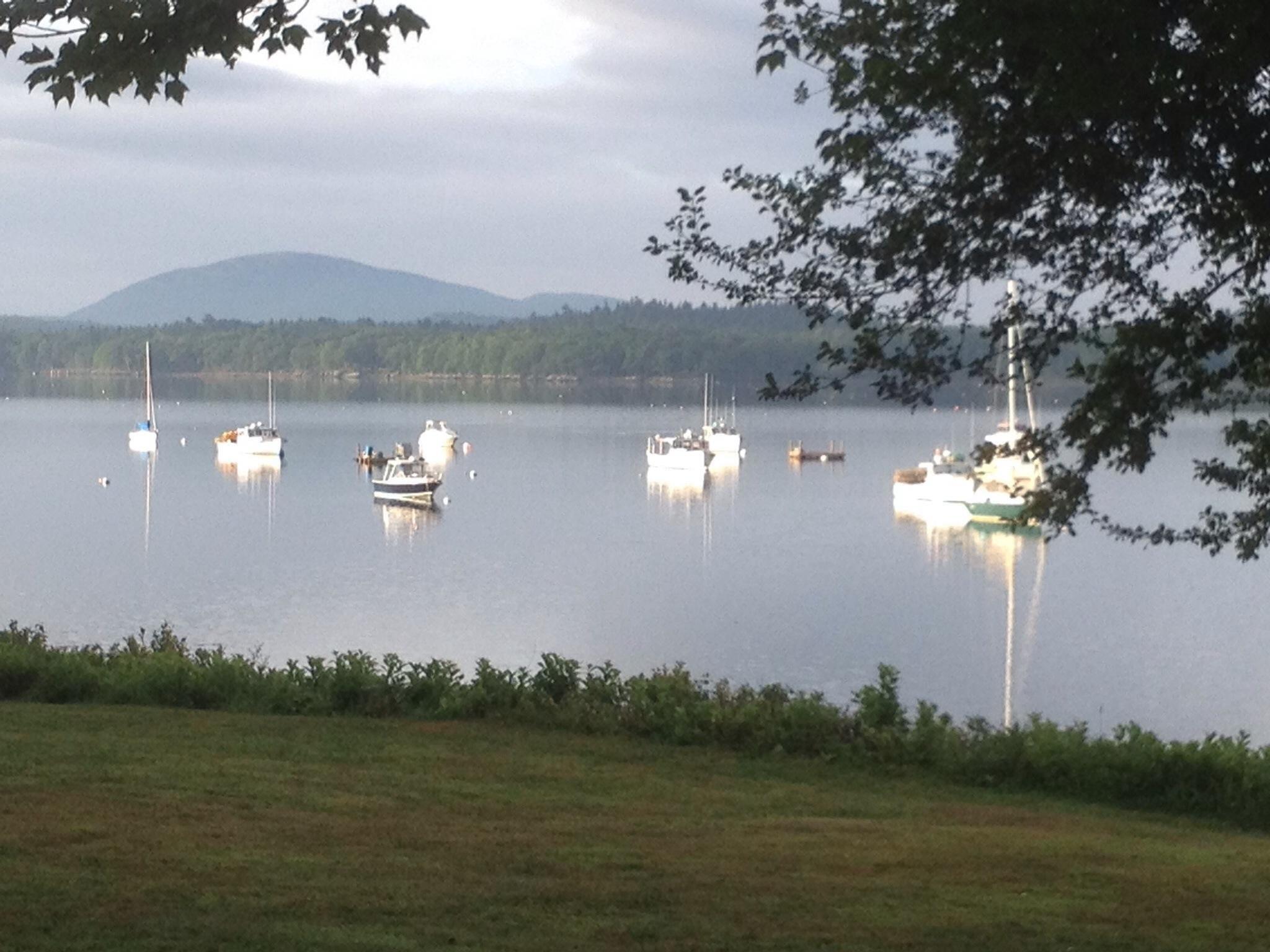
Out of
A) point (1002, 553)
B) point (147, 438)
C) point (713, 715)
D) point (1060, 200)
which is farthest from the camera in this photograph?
point (147, 438)

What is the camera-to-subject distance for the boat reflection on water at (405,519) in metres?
55.6

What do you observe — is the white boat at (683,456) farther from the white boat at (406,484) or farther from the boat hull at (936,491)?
the white boat at (406,484)

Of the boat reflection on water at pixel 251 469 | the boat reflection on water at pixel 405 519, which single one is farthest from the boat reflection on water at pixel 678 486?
the boat reflection on water at pixel 251 469

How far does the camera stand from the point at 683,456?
83.6 m

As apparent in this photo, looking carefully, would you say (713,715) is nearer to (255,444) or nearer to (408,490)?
(408,490)

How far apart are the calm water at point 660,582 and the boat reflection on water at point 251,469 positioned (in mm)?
438

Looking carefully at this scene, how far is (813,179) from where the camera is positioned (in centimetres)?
739

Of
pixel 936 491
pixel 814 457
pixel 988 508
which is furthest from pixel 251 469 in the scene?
pixel 988 508

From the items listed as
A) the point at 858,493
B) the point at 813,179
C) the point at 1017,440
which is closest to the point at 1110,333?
the point at 1017,440

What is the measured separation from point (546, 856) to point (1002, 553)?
46.5m

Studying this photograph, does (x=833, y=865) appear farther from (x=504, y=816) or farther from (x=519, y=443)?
(x=519, y=443)

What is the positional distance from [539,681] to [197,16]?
739 centimetres

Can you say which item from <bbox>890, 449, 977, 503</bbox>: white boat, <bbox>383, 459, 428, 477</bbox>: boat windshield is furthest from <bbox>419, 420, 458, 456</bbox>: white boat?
<bbox>890, 449, 977, 503</bbox>: white boat

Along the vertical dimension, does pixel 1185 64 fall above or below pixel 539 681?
above
